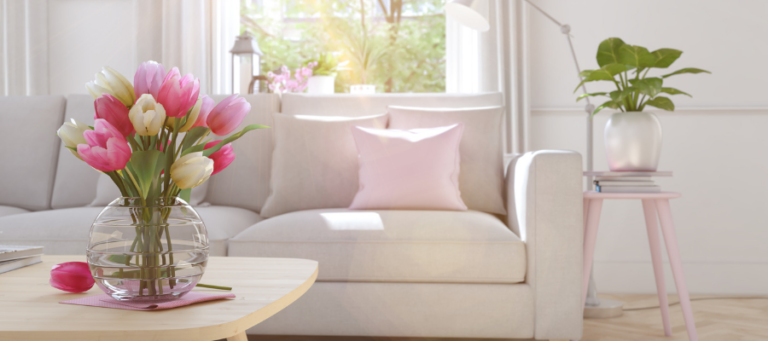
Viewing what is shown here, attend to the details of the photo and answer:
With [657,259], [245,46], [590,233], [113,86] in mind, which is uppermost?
[245,46]

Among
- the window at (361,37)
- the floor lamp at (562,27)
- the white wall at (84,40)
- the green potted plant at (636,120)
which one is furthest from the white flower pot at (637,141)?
the white wall at (84,40)

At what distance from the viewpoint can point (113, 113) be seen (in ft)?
2.32

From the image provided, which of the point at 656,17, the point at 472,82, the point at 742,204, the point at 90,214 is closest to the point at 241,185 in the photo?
the point at 90,214

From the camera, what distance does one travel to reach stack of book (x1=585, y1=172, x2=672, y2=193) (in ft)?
6.55

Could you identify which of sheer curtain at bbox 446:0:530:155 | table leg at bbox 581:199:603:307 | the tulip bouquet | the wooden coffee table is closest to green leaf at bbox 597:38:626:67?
table leg at bbox 581:199:603:307

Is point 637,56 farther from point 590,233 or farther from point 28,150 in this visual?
point 28,150

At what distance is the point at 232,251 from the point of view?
1.74 meters

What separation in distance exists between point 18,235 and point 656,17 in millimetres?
3022

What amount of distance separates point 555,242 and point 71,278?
4.15ft

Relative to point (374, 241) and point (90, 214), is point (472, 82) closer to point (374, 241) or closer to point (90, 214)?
point (374, 241)

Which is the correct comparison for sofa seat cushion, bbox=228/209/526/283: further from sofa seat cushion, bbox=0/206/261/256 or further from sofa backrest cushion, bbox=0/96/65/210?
sofa backrest cushion, bbox=0/96/65/210

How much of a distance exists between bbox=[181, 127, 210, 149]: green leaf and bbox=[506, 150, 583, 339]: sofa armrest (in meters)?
1.15

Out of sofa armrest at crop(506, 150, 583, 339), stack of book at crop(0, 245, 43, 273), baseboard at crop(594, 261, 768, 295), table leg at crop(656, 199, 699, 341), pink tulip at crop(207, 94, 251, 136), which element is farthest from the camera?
baseboard at crop(594, 261, 768, 295)

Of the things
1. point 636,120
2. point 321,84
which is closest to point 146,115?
point 636,120
